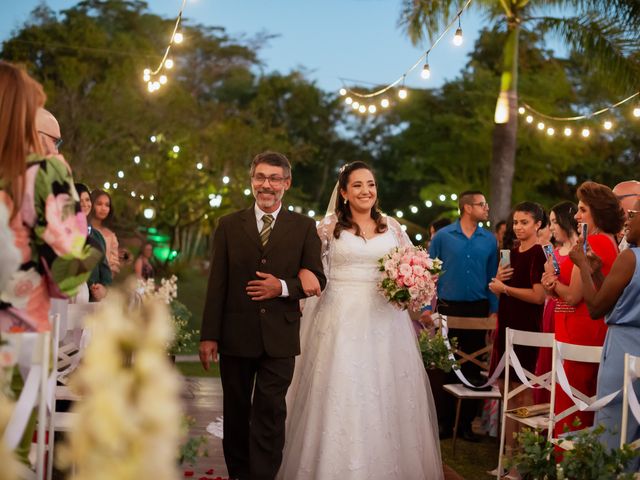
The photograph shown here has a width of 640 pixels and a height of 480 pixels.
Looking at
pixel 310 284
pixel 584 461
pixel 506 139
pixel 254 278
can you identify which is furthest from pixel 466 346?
pixel 506 139

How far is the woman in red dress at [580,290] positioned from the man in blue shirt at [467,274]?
2541mm

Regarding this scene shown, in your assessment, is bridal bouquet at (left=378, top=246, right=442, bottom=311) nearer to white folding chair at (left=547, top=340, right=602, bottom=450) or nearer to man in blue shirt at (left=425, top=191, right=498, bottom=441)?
white folding chair at (left=547, top=340, right=602, bottom=450)

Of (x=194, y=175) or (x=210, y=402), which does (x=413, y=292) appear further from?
(x=194, y=175)

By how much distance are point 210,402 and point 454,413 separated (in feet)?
9.04

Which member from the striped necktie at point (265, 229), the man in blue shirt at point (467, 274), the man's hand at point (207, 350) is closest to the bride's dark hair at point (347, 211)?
the striped necktie at point (265, 229)

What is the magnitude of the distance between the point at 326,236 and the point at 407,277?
78 cm

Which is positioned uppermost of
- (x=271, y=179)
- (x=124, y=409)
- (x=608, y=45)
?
(x=608, y=45)

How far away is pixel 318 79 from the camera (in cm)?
4512

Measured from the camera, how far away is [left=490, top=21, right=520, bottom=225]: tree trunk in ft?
54.2

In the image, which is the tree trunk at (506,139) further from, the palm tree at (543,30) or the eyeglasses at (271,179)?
the eyeglasses at (271,179)

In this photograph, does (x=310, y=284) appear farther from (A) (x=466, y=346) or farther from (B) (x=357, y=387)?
(A) (x=466, y=346)

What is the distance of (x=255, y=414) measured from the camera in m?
5.70

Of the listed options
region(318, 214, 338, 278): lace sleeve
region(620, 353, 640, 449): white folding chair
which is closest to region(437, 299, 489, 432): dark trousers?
region(318, 214, 338, 278): lace sleeve

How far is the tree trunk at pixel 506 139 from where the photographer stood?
1652 cm
